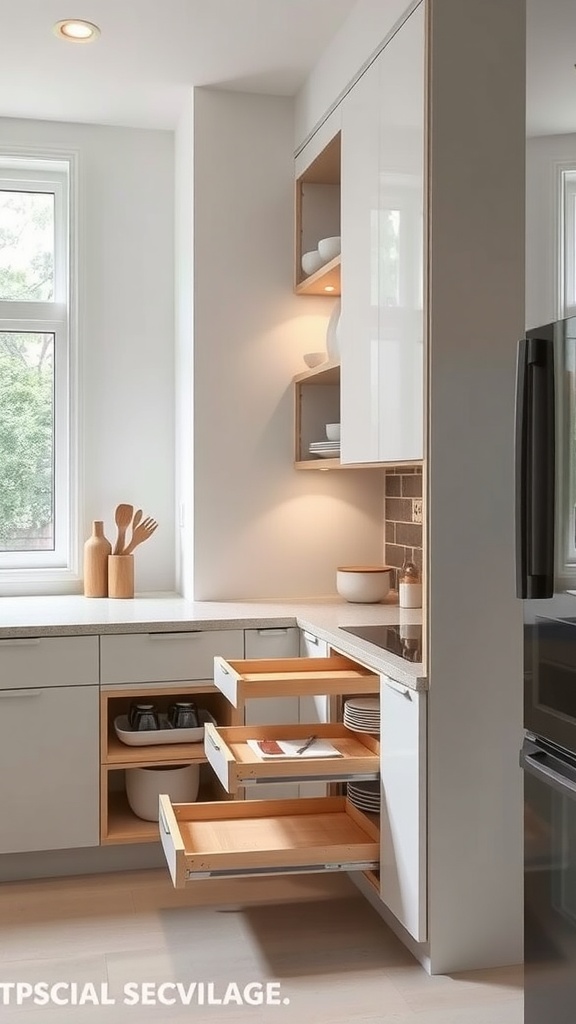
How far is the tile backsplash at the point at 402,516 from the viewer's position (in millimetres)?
3367

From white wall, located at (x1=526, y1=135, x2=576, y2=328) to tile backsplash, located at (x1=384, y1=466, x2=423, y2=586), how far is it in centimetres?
175

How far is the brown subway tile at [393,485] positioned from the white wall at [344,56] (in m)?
1.20

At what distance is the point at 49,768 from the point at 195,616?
62 centimetres

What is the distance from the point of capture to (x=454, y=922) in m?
2.40

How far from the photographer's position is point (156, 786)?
320cm

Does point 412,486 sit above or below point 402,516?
above

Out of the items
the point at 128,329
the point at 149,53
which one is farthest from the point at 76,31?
the point at 128,329

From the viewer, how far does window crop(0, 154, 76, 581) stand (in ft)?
12.7

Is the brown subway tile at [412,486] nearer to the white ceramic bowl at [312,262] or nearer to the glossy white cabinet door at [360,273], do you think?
the glossy white cabinet door at [360,273]

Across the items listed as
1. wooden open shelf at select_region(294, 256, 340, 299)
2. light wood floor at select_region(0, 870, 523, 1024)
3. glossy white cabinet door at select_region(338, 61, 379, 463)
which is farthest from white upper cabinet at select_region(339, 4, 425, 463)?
light wood floor at select_region(0, 870, 523, 1024)

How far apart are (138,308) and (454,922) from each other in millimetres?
A: 2510

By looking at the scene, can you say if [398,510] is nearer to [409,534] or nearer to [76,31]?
[409,534]

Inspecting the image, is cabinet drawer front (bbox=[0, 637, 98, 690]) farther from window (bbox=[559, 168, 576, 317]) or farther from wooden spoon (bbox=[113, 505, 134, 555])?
window (bbox=[559, 168, 576, 317])

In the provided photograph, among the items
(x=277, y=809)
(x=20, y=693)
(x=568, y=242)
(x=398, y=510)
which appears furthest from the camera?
(x=398, y=510)
